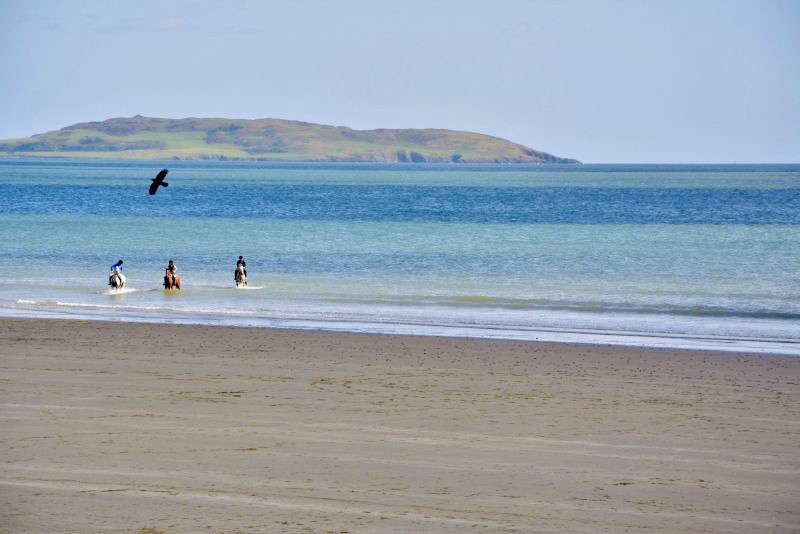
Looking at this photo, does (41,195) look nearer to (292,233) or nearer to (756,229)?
(292,233)

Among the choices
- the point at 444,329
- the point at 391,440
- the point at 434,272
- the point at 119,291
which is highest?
the point at 391,440

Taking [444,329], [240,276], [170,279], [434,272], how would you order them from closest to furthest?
[444,329], [170,279], [240,276], [434,272]

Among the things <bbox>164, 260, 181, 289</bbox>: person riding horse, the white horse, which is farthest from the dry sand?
<bbox>164, 260, 181, 289</bbox>: person riding horse

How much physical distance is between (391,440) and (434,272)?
71.7 feet

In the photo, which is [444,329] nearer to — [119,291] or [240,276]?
[240,276]

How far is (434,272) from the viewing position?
31469mm

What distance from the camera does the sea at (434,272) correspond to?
65.5 feet

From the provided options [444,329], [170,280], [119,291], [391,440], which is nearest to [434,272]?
[170,280]

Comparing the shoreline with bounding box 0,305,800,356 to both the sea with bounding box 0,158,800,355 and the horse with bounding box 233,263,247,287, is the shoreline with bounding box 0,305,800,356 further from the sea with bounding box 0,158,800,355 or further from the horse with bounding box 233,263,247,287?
the horse with bounding box 233,263,247,287

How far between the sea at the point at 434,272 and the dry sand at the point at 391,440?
4035 millimetres

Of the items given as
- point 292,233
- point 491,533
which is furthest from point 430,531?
point 292,233

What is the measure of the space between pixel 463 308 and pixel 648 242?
2592cm

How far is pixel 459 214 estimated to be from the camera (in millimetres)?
71250

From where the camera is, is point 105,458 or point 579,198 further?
point 579,198
